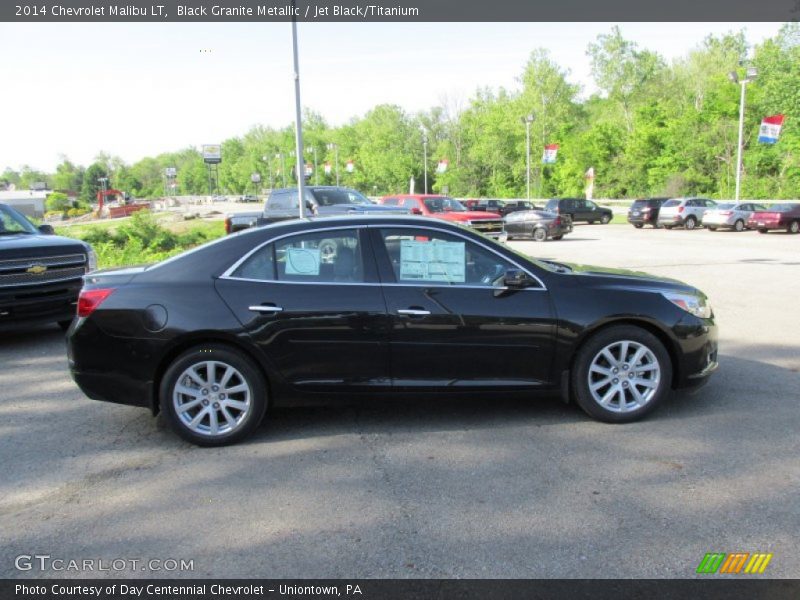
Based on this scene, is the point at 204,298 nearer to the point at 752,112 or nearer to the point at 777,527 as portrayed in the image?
the point at 777,527

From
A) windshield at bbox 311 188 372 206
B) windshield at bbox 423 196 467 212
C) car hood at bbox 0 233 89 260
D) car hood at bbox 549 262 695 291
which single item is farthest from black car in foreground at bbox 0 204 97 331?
windshield at bbox 423 196 467 212

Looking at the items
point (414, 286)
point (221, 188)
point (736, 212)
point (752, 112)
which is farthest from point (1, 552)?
point (221, 188)

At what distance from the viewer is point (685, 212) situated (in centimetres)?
3391

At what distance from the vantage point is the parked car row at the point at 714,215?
2903cm

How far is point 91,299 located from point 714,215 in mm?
32086

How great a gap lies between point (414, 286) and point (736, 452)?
2475mm

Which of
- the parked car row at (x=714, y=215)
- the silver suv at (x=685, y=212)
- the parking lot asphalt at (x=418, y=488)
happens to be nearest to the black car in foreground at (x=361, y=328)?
the parking lot asphalt at (x=418, y=488)

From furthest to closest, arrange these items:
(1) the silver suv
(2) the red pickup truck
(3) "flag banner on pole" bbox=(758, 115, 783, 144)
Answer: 1. (3) "flag banner on pole" bbox=(758, 115, 783, 144)
2. (1) the silver suv
3. (2) the red pickup truck

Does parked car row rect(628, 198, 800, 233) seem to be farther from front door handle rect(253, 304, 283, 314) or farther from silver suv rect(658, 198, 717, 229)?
front door handle rect(253, 304, 283, 314)

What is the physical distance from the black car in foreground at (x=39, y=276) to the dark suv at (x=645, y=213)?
32.7 m

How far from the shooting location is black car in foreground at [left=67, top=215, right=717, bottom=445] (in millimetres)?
4777

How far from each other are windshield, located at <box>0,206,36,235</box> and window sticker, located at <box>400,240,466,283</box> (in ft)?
22.1

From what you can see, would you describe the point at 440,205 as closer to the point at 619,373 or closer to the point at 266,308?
the point at 619,373

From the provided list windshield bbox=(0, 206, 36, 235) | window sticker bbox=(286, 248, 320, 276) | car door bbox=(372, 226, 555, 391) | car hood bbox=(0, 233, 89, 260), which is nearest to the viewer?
car door bbox=(372, 226, 555, 391)
